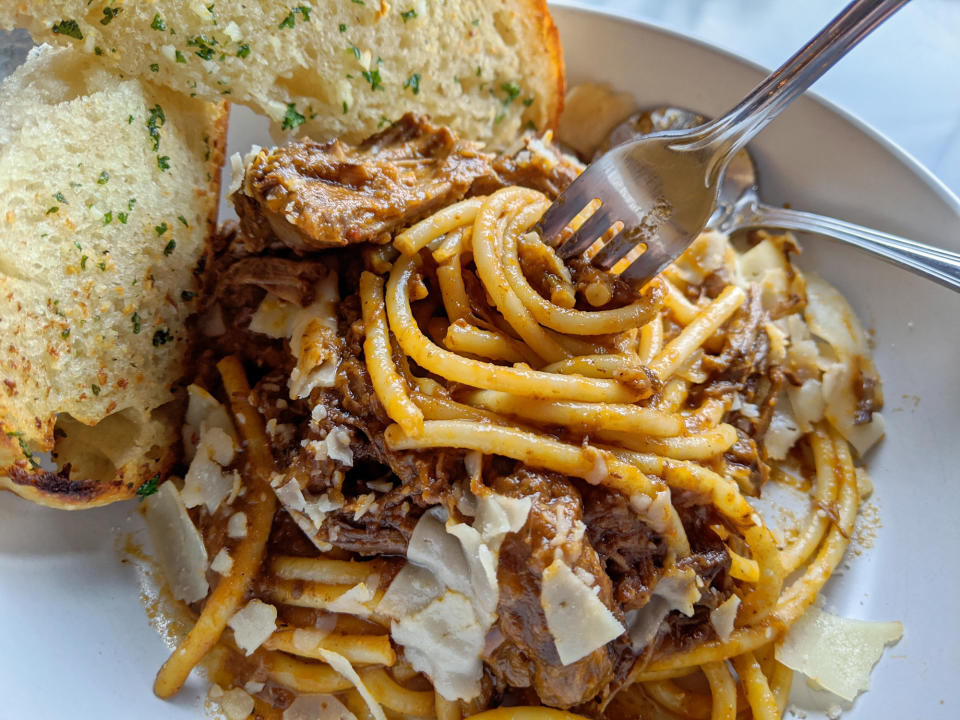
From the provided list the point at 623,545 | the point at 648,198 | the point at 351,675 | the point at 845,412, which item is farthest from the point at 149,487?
the point at 845,412

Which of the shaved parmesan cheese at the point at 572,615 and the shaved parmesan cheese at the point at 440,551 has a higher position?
the shaved parmesan cheese at the point at 572,615

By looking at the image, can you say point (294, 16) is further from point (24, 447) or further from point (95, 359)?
point (24, 447)

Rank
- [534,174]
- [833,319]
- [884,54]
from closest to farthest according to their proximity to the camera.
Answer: [534,174]
[833,319]
[884,54]

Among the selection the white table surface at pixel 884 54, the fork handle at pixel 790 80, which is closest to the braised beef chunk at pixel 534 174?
the fork handle at pixel 790 80

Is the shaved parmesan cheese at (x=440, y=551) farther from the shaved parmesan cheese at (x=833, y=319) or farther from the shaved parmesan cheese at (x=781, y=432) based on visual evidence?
the shaved parmesan cheese at (x=833, y=319)

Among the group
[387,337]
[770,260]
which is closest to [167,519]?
[387,337]
